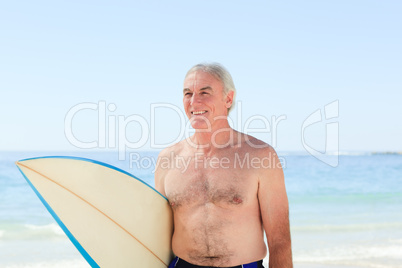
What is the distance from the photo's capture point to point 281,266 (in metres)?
2.29

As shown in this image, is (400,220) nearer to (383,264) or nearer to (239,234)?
(383,264)

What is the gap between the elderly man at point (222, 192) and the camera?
2.27 meters

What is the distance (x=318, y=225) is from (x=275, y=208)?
23.4 ft

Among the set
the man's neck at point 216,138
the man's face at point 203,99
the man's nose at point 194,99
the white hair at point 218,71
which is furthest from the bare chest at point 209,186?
the white hair at point 218,71

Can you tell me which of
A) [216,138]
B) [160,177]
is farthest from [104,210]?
[216,138]

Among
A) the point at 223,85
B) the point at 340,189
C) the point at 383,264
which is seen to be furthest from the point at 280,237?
the point at 340,189

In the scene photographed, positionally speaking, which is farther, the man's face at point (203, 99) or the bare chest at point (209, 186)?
the man's face at point (203, 99)

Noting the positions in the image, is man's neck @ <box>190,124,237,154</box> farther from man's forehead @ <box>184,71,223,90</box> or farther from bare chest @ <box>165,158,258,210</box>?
man's forehead @ <box>184,71,223,90</box>

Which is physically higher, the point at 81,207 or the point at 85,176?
the point at 85,176

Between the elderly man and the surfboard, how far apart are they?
11 centimetres

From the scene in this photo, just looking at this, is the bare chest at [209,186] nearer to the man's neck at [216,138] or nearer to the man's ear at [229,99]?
the man's neck at [216,138]

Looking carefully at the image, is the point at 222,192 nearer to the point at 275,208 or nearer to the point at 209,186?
the point at 209,186

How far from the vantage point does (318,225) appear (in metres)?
8.94

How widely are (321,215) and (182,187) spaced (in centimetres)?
849
